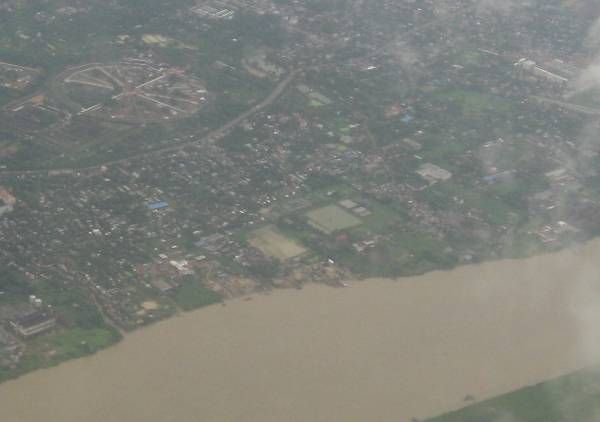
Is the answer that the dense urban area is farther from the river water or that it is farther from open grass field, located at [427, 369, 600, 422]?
open grass field, located at [427, 369, 600, 422]

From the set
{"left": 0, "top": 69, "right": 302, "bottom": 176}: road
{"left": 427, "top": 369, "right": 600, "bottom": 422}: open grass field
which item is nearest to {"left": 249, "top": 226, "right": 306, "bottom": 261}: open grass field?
{"left": 0, "top": 69, "right": 302, "bottom": 176}: road

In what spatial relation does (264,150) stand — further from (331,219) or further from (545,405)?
(545,405)

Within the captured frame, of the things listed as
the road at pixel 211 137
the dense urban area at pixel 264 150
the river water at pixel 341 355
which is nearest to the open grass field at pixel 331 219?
the dense urban area at pixel 264 150

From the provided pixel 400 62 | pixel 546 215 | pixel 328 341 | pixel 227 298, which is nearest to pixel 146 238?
pixel 227 298

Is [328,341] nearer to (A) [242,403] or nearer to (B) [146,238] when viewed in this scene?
(A) [242,403]

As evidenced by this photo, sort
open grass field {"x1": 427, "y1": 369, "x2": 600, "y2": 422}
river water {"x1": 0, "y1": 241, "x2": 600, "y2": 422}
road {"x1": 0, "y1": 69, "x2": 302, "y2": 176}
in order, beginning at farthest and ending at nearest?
road {"x1": 0, "y1": 69, "x2": 302, "y2": 176}
open grass field {"x1": 427, "y1": 369, "x2": 600, "y2": 422}
river water {"x1": 0, "y1": 241, "x2": 600, "y2": 422}
